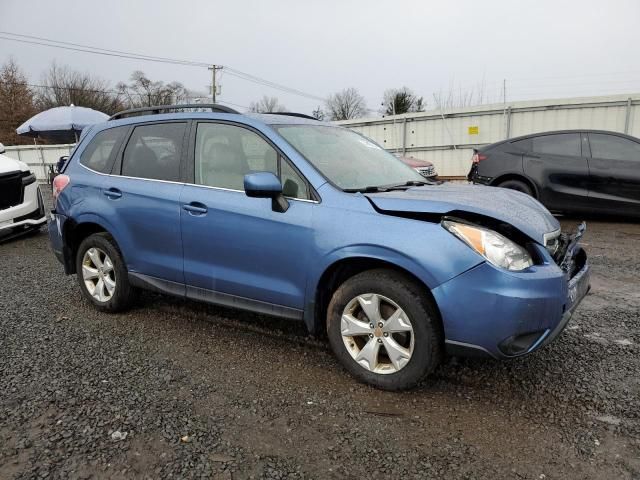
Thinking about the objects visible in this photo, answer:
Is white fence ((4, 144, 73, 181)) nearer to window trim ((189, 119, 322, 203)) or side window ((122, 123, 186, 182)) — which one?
side window ((122, 123, 186, 182))

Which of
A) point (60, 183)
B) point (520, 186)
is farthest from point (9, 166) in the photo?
point (520, 186)

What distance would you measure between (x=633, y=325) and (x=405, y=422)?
2.46 meters

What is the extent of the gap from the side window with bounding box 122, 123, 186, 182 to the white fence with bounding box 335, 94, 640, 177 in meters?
11.8

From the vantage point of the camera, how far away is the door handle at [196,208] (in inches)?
139

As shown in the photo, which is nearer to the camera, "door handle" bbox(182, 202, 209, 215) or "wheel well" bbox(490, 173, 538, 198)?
"door handle" bbox(182, 202, 209, 215)

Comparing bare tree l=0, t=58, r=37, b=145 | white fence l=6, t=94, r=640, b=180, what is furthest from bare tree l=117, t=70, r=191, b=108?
white fence l=6, t=94, r=640, b=180

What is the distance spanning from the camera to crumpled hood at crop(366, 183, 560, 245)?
2785mm

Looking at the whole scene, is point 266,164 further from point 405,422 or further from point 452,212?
point 405,422

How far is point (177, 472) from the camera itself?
89.0 inches

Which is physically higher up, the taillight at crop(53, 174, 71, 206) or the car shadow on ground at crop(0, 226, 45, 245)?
the taillight at crop(53, 174, 71, 206)

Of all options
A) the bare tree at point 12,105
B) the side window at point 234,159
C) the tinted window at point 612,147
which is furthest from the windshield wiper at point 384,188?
the bare tree at point 12,105

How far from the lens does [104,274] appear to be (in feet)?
14.4

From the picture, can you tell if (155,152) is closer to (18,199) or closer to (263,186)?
(263,186)

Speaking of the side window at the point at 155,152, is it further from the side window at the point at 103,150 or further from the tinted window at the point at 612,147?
the tinted window at the point at 612,147
